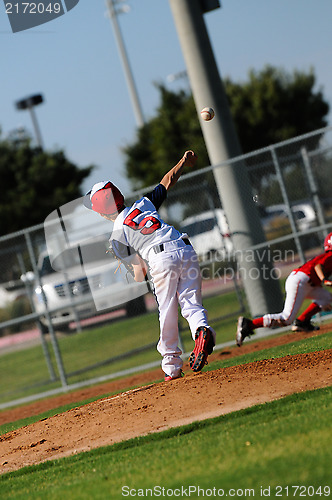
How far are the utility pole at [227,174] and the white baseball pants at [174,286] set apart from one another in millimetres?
4239

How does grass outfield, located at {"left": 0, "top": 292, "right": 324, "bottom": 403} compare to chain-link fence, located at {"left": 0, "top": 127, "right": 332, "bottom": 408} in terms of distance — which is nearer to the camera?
chain-link fence, located at {"left": 0, "top": 127, "right": 332, "bottom": 408}

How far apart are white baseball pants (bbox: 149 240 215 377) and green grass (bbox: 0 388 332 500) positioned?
1444mm

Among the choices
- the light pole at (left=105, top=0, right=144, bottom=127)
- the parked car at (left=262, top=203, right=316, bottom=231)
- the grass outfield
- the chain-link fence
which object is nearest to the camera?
the chain-link fence

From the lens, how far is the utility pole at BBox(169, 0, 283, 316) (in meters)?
10.9

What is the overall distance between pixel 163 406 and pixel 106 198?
6.95 feet

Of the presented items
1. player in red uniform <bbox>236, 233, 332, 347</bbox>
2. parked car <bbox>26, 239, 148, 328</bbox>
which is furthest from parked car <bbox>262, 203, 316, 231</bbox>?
player in red uniform <bbox>236, 233, 332, 347</bbox>

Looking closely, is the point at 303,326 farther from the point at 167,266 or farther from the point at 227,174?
the point at 167,266

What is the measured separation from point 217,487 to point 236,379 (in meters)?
2.57

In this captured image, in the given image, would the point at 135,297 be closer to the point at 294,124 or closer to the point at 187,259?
the point at 187,259

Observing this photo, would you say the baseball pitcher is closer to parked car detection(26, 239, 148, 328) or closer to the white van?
parked car detection(26, 239, 148, 328)

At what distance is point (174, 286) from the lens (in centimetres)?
660

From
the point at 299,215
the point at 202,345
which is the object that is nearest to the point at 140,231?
the point at 202,345

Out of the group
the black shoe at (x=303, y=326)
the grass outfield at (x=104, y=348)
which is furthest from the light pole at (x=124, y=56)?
the black shoe at (x=303, y=326)

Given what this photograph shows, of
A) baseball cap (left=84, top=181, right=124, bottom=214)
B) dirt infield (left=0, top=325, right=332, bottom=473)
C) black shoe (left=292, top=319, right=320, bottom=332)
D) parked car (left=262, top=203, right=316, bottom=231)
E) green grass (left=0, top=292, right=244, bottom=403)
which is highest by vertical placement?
baseball cap (left=84, top=181, right=124, bottom=214)
